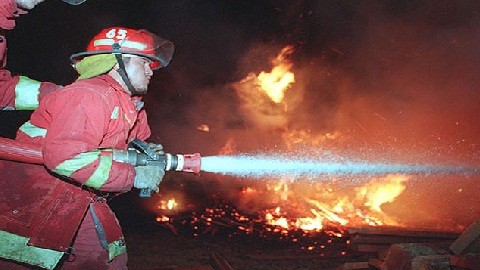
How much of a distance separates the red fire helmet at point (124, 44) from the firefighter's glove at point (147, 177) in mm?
943

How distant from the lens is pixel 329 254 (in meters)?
6.66

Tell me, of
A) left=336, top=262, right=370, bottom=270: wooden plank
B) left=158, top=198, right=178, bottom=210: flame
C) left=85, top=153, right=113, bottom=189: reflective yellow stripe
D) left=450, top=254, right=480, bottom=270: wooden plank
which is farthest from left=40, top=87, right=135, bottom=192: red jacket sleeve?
left=158, top=198, right=178, bottom=210: flame

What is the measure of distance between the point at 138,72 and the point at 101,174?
100 centimetres

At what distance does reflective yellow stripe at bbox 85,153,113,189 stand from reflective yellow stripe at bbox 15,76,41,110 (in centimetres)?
130

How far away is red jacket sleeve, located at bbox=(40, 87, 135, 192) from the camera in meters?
2.18

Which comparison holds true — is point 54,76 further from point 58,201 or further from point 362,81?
point 362,81

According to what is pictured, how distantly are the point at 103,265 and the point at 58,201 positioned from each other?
2.22 ft

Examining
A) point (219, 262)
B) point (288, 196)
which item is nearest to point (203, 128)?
point (288, 196)

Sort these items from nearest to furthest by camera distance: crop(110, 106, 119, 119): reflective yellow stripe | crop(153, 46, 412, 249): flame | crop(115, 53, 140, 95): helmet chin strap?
crop(110, 106, 119, 119): reflective yellow stripe < crop(115, 53, 140, 95): helmet chin strap < crop(153, 46, 412, 249): flame

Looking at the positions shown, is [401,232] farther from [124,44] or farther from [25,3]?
[25,3]

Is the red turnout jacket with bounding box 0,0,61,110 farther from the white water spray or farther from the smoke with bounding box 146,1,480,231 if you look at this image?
the smoke with bounding box 146,1,480,231

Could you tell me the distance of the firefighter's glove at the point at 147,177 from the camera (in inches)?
101

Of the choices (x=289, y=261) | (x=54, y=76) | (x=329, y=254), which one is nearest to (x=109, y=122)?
(x=289, y=261)

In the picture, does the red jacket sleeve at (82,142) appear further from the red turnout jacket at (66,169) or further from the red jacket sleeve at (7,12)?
the red jacket sleeve at (7,12)
